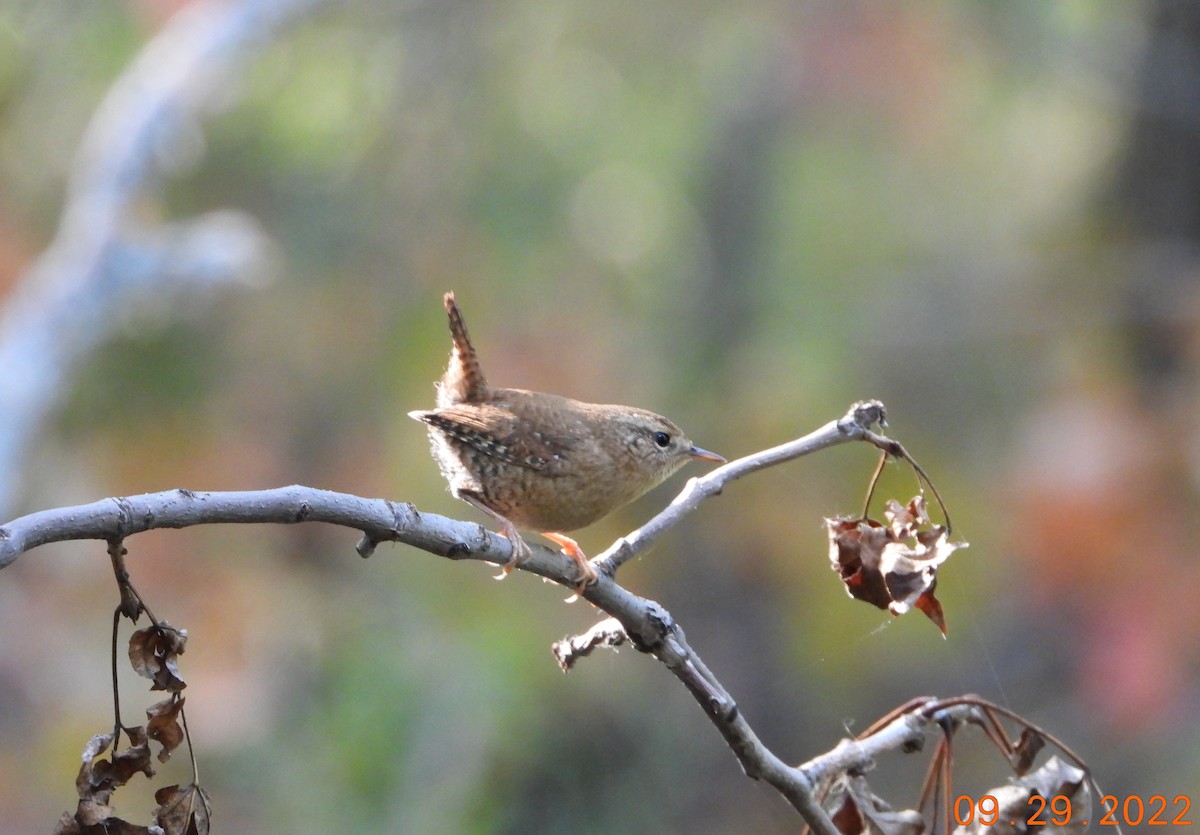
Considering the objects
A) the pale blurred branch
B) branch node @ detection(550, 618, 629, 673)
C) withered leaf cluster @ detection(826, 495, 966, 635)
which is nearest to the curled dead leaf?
withered leaf cluster @ detection(826, 495, 966, 635)

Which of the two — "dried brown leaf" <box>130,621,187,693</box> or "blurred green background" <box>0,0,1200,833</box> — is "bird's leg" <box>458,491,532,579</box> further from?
"blurred green background" <box>0,0,1200,833</box>

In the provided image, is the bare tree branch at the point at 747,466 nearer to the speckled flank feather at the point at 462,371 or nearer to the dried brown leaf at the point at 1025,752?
the dried brown leaf at the point at 1025,752

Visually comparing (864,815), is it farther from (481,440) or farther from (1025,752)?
(481,440)

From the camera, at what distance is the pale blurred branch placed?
5.22 m

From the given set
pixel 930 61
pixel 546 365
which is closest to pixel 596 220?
pixel 546 365

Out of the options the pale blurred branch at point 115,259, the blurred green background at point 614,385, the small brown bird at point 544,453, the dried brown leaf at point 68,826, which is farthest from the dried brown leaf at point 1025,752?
the pale blurred branch at point 115,259

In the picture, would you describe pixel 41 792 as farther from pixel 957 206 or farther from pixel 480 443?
pixel 957 206

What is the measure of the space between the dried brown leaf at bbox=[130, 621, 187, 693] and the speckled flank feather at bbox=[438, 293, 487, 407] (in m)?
1.83

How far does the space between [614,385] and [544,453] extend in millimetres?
6507

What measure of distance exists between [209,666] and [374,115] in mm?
4053

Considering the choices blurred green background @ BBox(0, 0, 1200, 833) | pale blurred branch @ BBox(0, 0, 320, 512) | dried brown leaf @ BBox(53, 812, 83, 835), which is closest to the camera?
dried brown leaf @ BBox(53, 812, 83, 835)

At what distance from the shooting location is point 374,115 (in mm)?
9000

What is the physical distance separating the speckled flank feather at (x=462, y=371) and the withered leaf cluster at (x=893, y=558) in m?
1.53

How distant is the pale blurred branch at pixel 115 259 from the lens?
206 inches
